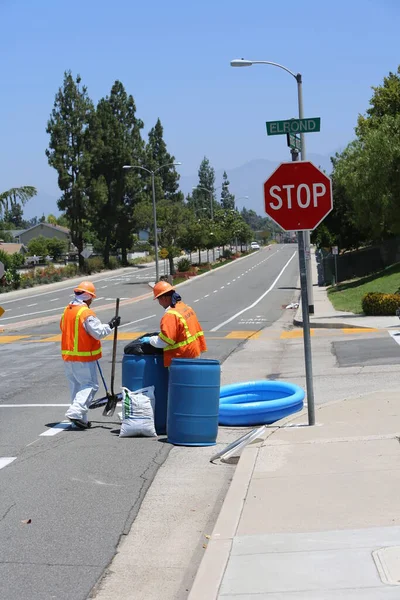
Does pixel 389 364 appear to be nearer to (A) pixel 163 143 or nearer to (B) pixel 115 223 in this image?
(B) pixel 115 223

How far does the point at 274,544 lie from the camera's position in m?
5.59

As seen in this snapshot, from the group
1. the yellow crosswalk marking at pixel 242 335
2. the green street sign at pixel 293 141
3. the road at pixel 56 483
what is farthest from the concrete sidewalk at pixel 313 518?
the yellow crosswalk marking at pixel 242 335

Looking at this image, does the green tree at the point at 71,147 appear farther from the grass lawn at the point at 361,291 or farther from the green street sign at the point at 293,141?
the green street sign at the point at 293,141

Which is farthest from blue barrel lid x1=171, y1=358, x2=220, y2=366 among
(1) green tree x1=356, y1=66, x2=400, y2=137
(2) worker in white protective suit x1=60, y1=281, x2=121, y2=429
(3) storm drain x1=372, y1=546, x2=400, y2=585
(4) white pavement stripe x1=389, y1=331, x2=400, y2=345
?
(1) green tree x1=356, y1=66, x2=400, y2=137

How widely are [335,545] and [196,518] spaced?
1638 millimetres

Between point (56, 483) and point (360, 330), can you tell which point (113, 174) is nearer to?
point (360, 330)

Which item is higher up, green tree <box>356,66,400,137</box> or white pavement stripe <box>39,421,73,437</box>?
green tree <box>356,66,400,137</box>

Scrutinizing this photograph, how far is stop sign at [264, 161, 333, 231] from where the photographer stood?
9.14 meters

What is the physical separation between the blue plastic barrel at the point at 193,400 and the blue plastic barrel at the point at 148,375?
0.54 metres

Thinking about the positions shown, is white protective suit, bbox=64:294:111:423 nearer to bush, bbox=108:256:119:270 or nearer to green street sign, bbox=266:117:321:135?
green street sign, bbox=266:117:321:135

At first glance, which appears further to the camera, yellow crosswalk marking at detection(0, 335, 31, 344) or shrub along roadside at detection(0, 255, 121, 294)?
shrub along roadside at detection(0, 255, 121, 294)

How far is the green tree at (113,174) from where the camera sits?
80.1 m

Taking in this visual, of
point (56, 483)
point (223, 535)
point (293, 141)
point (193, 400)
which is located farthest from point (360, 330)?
point (223, 535)

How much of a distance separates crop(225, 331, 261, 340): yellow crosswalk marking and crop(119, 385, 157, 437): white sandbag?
43.3ft
